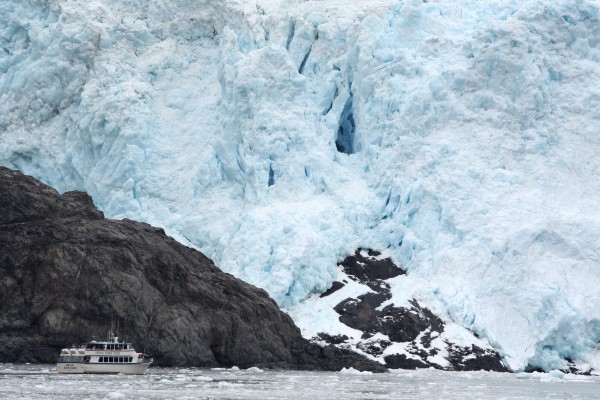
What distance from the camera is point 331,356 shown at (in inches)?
1567

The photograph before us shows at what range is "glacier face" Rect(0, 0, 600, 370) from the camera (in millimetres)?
42375

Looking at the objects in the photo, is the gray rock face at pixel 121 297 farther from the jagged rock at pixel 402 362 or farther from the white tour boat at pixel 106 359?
the white tour boat at pixel 106 359

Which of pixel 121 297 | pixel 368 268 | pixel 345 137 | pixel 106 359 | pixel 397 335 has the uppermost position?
pixel 345 137

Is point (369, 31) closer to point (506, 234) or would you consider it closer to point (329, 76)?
point (329, 76)

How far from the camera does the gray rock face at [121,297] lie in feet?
120

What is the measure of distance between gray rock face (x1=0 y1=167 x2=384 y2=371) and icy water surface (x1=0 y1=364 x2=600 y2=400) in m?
1.12

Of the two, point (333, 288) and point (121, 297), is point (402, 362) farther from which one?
point (121, 297)

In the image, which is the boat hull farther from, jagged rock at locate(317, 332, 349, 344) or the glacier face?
the glacier face

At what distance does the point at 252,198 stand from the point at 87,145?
24.3 feet

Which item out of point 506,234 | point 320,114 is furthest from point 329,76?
point 506,234

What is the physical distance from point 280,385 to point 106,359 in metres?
7.28

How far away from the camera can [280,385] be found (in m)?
30.5

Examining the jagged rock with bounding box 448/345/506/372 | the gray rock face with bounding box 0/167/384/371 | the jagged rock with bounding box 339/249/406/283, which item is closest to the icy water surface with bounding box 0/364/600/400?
the gray rock face with bounding box 0/167/384/371

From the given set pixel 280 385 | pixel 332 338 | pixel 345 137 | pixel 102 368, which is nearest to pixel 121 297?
pixel 102 368
